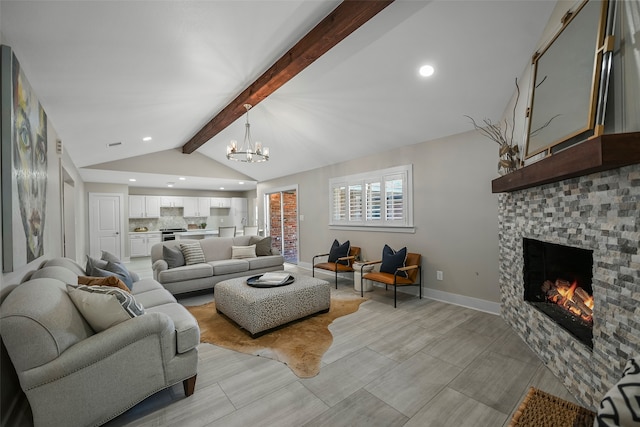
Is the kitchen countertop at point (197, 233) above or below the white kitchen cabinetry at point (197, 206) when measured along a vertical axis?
below

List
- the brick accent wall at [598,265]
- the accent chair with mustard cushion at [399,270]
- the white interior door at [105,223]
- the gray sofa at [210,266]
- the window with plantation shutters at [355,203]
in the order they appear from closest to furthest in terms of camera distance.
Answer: the brick accent wall at [598,265]
the accent chair with mustard cushion at [399,270]
the gray sofa at [210,266]
the window with plantation shutters at [355,203]
the white interior door at [105,223]

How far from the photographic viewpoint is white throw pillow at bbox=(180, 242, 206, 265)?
461cm

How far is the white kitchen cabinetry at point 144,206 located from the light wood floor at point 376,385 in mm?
7607

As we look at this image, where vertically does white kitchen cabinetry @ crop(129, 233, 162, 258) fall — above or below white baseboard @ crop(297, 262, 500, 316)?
above

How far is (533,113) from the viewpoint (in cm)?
243

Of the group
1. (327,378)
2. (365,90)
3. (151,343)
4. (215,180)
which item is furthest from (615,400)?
(215,180)

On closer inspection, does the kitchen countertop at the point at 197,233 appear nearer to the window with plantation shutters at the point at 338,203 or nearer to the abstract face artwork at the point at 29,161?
the window with plantation shutters at the point at 338,203

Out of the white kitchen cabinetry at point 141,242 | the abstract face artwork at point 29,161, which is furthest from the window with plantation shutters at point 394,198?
the white kitchen cabinetry at point 141,242

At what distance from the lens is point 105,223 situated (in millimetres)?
7750

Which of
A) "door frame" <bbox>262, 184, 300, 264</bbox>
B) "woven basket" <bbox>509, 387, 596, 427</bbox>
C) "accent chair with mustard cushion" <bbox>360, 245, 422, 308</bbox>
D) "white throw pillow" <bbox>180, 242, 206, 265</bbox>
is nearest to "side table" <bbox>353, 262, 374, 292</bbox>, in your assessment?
"accent chair with mustard cushion" <bbox>360, 245, 422, 308</bbox>

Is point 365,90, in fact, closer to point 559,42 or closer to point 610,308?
point 559,42

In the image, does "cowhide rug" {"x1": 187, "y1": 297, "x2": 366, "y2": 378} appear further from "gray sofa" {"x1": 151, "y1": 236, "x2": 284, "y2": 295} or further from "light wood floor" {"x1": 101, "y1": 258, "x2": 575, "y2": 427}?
"gray sofa" {"x1": 151, "y1": 236, "x2": 284, "y2": 295}

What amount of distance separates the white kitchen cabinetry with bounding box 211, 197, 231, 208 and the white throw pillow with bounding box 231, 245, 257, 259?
17.5ft

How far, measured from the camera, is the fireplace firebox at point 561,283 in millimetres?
2111
